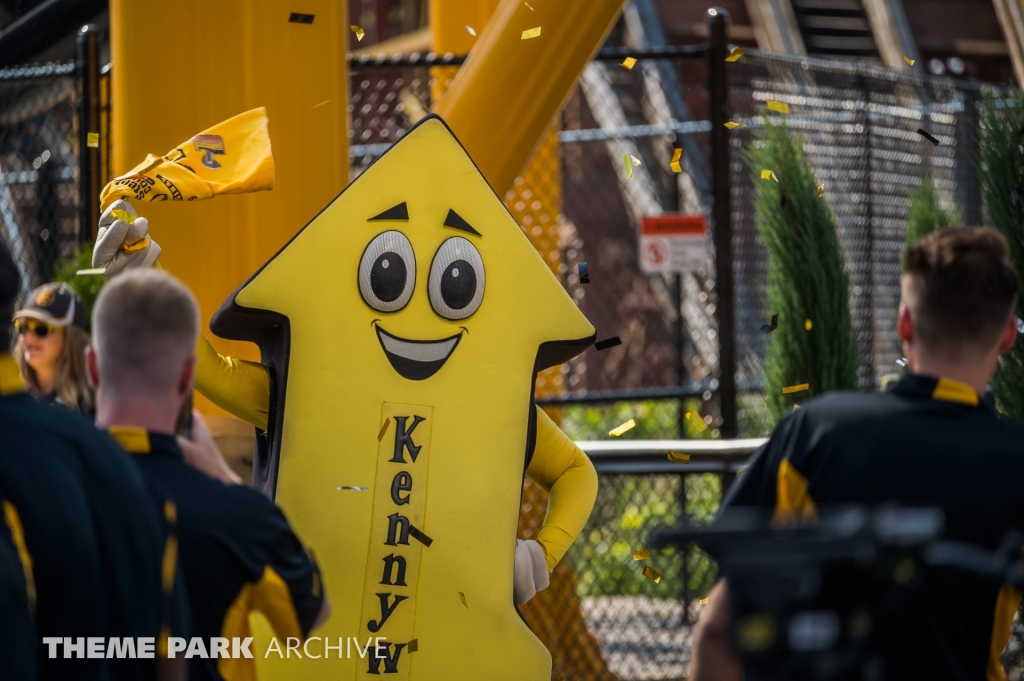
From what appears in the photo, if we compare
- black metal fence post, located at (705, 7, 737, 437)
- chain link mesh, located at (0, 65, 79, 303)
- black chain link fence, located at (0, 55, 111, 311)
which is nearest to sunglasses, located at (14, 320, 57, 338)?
black chain link fence, located at (0, 55, 111, 311)

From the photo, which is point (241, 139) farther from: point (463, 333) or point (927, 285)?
point (927, 285)

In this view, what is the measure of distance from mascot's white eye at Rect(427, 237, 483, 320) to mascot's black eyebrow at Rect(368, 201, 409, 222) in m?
0.13

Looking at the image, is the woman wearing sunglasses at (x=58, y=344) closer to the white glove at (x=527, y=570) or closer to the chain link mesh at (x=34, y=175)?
the white glove at (x=527, y=570)

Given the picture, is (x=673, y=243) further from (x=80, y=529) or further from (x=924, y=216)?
(x=80, y=529)

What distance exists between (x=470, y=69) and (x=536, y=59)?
209 millimetres

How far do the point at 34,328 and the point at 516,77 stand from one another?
60.9 inches

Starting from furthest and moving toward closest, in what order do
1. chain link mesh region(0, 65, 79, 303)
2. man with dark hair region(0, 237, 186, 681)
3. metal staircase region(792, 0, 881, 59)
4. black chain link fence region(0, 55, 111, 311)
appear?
metal staircase region(792, 0, 881, 59), chain link mesh region(0, 65, 79, 303), black chain link fence region(0, 55, 111, 311), man with dark hair region(0, 237, 186, 681)

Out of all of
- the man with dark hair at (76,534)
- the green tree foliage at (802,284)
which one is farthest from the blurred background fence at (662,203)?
the man with dark hair at (76,534)

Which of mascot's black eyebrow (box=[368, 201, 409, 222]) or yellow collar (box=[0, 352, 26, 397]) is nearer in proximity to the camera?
yellow collar (box=[0, 352, 26, 397])

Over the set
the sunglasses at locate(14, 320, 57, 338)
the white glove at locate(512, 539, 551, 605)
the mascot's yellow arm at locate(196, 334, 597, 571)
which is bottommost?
the white glove at locate(512, 539, 551, 605)

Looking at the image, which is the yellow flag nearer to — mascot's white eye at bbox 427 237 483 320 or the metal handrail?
mascot's white eye at bbox 427 237 483 320

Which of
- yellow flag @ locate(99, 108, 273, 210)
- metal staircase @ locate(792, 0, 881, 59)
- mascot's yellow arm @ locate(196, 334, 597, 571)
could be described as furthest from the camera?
metal staircase @ locate(792, 0, 881, 59)

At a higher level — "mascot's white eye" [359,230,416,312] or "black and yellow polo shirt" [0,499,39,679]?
"mascot's white eye" [359,230,416,312]

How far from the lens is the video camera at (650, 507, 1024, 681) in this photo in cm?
178
